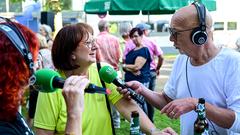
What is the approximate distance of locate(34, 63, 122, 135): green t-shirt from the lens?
109 inches

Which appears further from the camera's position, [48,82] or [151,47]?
[151,47]

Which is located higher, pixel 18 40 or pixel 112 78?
pixel 18 40

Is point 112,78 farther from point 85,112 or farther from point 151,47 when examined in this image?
point 151,47

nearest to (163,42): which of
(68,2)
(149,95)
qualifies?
(68,2)

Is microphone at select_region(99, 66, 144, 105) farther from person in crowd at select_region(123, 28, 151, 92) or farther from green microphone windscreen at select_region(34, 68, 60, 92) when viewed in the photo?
person in crowd at select_region(123, 28, 151, 92)

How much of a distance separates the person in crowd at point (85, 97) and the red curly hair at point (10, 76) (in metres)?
0.82

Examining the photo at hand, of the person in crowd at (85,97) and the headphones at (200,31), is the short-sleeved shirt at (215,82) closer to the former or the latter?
the headphones at (200,31)

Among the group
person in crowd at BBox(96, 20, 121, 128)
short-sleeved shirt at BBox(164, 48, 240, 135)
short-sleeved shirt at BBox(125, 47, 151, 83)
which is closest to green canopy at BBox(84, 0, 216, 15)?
person in crowd at BBox(96, 20, 121, 128)

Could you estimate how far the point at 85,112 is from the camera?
9.36 feet

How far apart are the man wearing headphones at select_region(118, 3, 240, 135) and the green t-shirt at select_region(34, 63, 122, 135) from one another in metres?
0.17

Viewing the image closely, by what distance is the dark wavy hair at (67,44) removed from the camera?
2912 millimetres

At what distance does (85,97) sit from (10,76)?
3.25 feet

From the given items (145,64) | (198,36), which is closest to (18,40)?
(198,36)

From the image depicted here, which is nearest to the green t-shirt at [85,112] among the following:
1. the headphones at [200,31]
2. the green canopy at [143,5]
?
the headphones at [200,31]
